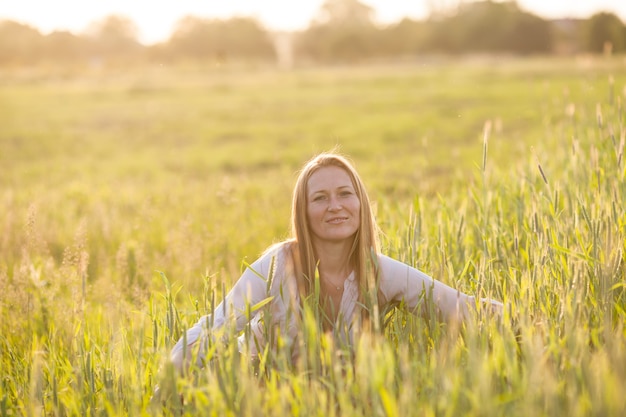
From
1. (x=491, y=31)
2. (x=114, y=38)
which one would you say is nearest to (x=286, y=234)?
(x=491, y=31)

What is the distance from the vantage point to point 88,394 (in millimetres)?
2539

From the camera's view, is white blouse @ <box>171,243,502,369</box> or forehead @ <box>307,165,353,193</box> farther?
forehead @ <box>307,165,353,193</box>

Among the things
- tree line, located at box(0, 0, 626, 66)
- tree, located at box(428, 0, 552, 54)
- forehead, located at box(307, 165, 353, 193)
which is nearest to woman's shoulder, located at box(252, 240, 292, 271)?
forehead, located at box(307, 165, 353, 193)

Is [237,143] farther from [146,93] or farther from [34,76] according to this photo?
[34,76]

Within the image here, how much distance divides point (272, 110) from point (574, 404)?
19.8 m

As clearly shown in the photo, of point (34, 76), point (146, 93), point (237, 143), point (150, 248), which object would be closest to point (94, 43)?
point (34, 76)

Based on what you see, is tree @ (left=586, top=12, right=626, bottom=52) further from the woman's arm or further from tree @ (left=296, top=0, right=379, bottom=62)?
the woman's arm

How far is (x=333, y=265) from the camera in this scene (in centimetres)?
307

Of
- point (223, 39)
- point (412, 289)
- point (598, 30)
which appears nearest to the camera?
point (412, 289)

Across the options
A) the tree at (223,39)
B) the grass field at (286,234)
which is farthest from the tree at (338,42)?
the grass field at (286,234)

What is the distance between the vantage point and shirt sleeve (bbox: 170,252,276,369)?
2301mm

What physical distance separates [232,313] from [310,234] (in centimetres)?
88

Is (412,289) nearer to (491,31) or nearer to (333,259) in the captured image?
(333,259)

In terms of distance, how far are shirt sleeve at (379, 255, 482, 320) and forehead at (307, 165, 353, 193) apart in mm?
376
